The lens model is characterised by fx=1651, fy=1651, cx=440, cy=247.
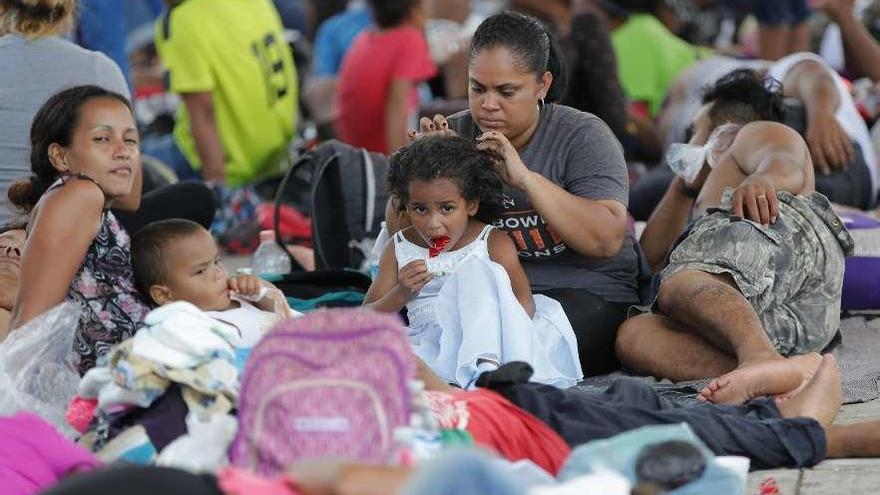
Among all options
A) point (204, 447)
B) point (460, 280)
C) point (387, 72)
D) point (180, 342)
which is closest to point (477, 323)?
point (460, 280)

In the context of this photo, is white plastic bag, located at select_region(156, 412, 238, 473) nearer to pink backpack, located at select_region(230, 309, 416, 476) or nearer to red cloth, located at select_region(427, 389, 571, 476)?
pink backpack, located at select_region(230, 309, 416, 476)

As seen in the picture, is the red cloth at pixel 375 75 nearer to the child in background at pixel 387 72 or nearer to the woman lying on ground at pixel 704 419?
the child in background at pixel 387 72

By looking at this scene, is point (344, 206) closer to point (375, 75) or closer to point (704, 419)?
point (704, 419)

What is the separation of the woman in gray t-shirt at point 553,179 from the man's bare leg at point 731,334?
0.24 meters

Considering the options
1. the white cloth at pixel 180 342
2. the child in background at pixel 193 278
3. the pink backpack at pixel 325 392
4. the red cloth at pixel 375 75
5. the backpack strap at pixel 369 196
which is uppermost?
the pink backpack at pixel 325 392

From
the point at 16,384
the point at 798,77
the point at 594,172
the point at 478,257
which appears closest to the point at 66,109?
the point at 16,384

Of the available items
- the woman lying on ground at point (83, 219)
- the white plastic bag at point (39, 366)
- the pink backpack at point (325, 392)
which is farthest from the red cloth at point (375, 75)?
the pink backpack at point (325, 392)

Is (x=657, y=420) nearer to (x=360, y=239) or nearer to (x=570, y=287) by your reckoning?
(x=570, y=287)

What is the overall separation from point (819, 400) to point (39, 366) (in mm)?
2122

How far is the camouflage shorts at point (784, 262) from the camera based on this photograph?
17.1ft

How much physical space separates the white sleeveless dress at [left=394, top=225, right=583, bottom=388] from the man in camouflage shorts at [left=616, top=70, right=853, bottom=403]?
11.8 inches

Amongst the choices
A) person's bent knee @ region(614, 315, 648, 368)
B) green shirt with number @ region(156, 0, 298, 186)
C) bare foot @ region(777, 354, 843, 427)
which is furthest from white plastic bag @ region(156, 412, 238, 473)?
green shirt with number @ region(156, 0, 298, 186)

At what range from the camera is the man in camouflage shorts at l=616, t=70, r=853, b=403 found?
5.10 meters

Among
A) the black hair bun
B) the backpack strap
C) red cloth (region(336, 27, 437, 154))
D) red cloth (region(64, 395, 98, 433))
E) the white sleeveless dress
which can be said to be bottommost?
red cloth (region(336, 27, 437, 154))
